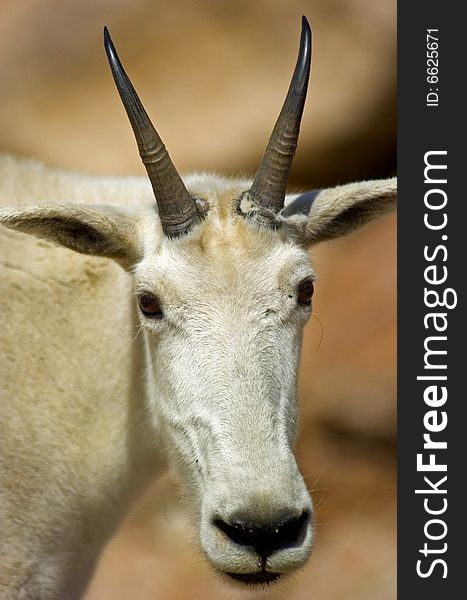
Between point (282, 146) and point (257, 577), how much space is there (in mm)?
2008

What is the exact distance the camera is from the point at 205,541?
3.88 m

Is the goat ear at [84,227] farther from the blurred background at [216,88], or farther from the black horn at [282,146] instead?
the blurred background at [216,88]

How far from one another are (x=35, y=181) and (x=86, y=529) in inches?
78.2

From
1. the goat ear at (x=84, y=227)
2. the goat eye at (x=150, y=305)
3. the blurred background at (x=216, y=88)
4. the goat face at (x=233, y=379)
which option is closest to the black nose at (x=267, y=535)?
the goat face at (x=233, y=379)

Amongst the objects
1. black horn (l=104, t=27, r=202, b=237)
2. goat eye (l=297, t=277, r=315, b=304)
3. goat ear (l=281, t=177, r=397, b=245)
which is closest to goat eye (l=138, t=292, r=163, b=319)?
black horn (l=104, t=27, r=202, b=237)

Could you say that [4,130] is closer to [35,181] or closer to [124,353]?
[35,181]

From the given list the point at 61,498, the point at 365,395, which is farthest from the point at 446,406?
the point at 365,395

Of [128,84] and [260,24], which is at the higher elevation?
[260,24]

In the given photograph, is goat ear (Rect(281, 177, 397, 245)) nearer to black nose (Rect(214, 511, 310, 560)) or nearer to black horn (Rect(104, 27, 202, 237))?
black horn (Rect(104, 27, 202, 237))

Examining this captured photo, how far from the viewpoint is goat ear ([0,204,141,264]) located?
4.38 meters

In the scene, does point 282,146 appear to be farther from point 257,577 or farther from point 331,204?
point 257,577

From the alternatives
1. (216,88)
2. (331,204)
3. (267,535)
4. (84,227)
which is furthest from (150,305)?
(216,88)

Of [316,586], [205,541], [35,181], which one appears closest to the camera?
[205,541]

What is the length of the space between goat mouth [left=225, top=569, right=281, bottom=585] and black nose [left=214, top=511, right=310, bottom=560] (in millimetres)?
111
